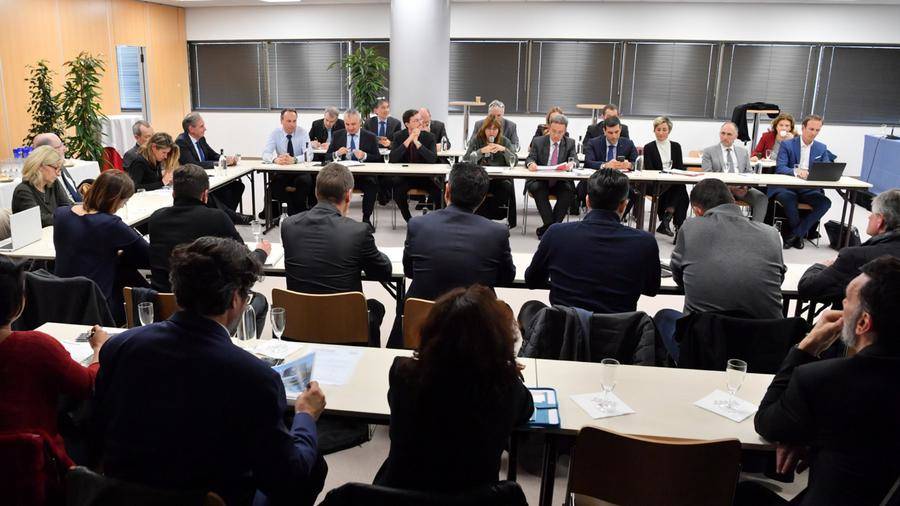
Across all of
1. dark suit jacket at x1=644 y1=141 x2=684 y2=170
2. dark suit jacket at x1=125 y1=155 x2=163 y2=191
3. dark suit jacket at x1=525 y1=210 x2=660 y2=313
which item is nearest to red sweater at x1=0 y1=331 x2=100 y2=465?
dark suit jacket at x1=525 y1=210 x2=660 y2=313

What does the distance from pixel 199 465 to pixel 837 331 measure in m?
1.80

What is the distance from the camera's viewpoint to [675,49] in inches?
450

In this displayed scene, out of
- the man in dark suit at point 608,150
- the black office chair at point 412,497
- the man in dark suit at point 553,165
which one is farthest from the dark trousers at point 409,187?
the black office chair at point 412,497

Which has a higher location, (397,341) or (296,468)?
(296,468)

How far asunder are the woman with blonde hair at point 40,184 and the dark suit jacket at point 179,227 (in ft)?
5.56

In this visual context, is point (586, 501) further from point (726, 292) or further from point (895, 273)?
point (726, 292)

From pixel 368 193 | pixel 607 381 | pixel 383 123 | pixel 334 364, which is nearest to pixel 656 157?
pixel 368 193

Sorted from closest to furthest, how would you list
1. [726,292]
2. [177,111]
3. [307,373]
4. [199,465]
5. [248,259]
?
[199,465]
[248,259]
[307,373]
[726,292]
[177,111]

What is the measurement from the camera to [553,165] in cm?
760

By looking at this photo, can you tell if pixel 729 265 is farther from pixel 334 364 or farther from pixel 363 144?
pixel 363 144

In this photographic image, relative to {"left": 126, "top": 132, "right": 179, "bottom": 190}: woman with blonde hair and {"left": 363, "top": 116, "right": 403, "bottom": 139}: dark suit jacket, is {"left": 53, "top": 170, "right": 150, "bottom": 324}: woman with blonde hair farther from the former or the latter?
{"left": 363, "top": 116, "right": 403, "bottom": 139}: dark suit jacket

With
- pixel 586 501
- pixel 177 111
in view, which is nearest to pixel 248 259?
pixel 586 501

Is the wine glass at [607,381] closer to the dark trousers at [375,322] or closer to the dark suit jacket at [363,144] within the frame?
the dark trousers at [375,322]

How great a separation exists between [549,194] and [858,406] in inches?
226
